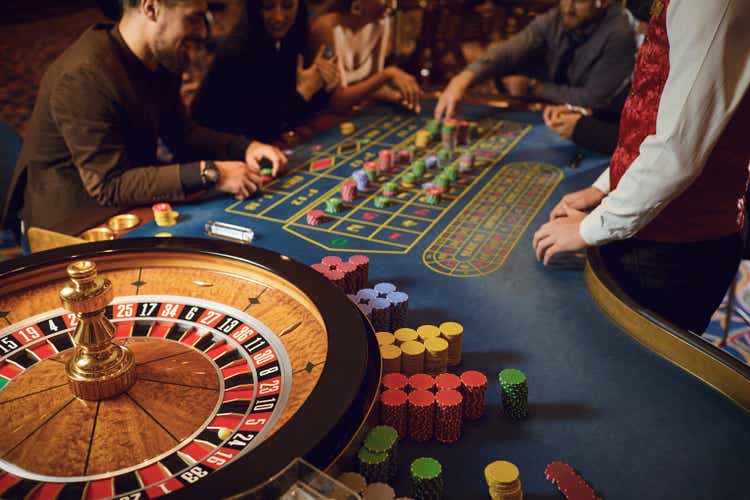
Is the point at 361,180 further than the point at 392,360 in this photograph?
Yes

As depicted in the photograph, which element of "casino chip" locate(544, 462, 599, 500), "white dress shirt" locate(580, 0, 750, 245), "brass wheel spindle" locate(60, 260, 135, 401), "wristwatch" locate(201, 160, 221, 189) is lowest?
"wristwatch" locate(201, 160, 221, 189)

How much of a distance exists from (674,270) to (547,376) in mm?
695

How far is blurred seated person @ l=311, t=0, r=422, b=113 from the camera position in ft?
12.0

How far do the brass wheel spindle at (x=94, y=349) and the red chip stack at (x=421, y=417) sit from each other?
540 millimetres

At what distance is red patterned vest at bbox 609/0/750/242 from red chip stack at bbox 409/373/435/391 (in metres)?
0.92

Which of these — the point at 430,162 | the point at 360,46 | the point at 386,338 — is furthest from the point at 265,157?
the point at 360,46

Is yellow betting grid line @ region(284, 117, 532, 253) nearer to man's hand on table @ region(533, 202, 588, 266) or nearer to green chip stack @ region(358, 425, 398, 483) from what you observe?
man's hand on table @ region(533, 202, 588, 266)

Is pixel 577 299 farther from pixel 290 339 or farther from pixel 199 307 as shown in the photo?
pixel 199 307

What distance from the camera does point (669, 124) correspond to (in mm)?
1498

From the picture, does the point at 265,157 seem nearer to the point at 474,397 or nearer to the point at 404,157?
the point at 404,157

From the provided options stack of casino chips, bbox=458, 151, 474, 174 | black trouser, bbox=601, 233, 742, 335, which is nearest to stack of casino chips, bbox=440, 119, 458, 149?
stack of casino chips, bbox=458, 151, 474, 174

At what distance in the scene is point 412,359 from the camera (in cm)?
139

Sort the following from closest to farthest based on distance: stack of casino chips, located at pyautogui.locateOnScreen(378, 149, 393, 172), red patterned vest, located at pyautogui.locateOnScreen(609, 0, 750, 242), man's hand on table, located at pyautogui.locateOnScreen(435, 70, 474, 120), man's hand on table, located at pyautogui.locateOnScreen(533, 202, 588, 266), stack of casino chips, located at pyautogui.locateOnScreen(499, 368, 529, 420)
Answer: stack of casino chips, located at pyautogui.locateOnScreen(499, 368, 529, 420) → red patterned vest, located at pyautogui.locateOnScreen(609, 0, 750, 242) → man's hand on table, located at pyautogui.locateOnScreen(533, 202, 588, 266) → stack of casino chips, located at pyautogui.locateOnScreen(378, 149, 393, 172) → man's hand on table, located at pyautogui.locateOnScreen(435, 70, 474, 120)

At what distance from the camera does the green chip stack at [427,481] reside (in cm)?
107
